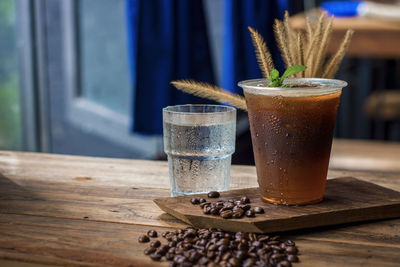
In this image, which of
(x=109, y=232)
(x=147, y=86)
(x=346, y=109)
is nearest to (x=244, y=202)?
(x=109, y=232)

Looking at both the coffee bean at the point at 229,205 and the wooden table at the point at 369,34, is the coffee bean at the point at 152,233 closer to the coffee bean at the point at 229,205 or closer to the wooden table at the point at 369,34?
the coffee bean at the point at 229,205

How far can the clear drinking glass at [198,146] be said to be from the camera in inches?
38.7

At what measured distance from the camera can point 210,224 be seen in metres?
0.86

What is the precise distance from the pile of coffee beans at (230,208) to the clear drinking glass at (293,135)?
0.06 m

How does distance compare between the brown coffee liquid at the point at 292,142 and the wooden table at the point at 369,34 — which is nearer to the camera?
the brown coffee liquid at the point at 292,142

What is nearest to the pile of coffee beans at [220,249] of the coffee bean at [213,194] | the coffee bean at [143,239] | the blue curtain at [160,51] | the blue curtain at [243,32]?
the coffee bean at [143,239]

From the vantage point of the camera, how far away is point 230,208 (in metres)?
0.89

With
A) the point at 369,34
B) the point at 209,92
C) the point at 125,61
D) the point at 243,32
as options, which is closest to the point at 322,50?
the point at 209,92

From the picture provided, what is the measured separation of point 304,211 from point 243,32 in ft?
5.41

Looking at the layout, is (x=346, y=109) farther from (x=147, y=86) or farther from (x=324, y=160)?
(x=324, y=160)

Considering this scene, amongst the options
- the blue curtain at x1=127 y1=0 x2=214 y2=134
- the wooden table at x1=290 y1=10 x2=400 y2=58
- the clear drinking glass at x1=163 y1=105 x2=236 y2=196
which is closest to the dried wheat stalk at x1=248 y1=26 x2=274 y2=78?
the clear drinking glass at x1=163 y1=105 x2=236 y2=196

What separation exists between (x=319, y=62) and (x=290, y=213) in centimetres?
33

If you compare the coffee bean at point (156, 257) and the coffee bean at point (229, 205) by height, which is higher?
the coffee bean at point (229, 205)

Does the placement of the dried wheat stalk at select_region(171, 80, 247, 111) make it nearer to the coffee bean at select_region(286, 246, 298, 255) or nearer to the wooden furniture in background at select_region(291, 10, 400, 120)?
the coffee bean at select_region(286, 246, 298, 255)
